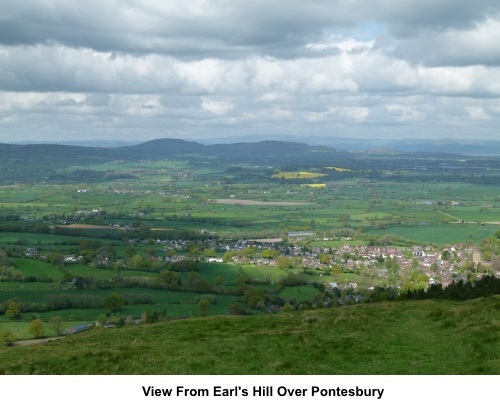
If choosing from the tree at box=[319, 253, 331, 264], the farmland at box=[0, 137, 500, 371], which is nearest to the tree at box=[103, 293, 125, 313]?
the farmland at box=[0, 137, 500, 371]

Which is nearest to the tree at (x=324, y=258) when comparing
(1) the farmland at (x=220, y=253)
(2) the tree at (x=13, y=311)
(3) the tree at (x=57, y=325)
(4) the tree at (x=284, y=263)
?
(1) the farmland at (x=220, y=253)

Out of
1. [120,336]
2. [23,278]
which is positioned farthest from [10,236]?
[120,336]

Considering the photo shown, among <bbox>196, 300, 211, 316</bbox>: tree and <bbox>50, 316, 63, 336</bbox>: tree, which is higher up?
<bbox>50, 316, 63, 336</bbox>: tree

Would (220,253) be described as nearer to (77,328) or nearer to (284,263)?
(284,263)

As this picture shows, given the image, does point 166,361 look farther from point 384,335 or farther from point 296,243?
point 296,243

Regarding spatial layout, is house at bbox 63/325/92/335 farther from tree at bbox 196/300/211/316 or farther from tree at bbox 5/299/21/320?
tree at bbox 196/300/211/316

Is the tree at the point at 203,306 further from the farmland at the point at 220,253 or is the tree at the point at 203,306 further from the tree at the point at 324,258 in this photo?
the tree at the point at 324,258
